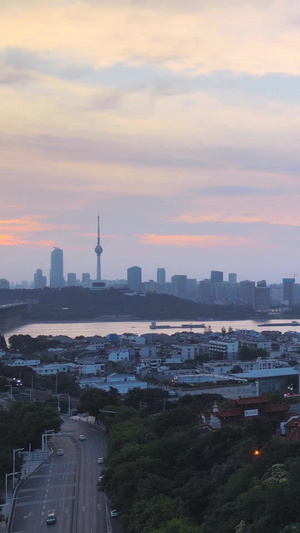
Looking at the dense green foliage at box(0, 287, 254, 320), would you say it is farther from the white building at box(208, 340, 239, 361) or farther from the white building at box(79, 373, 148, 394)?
the white building at box(79, 373, 148, 394)

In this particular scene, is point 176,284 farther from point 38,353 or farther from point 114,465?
point 114,465

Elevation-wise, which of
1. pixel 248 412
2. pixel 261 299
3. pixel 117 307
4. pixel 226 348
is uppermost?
pixel 261 299

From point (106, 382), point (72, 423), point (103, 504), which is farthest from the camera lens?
point (106, 382)

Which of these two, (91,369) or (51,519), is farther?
(91,369)

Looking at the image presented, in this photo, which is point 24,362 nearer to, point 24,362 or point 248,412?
point 24,362

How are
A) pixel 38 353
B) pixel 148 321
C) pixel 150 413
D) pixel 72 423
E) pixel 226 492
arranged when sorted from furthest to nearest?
pixel 148 321 < pixel 38 353 < pixel 72 423 < pixel 150 413 < pixel 226 492

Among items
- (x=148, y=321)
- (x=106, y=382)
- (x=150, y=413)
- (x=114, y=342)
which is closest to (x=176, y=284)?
(x=148, y=321)

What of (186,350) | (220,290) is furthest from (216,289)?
(186,350)
